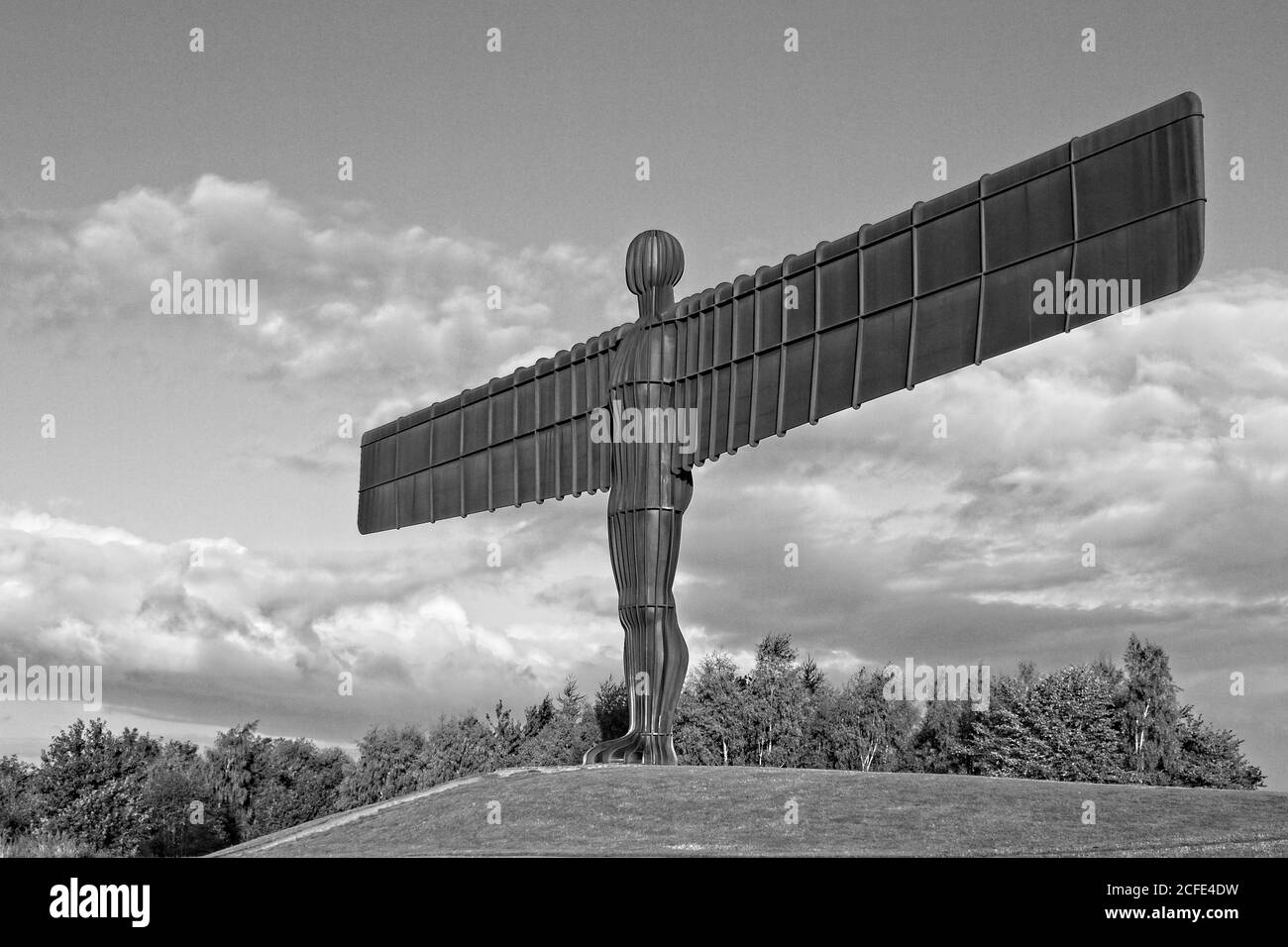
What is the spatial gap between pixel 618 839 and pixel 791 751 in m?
→ 29.4

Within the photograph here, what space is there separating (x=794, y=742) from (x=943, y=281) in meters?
29.1

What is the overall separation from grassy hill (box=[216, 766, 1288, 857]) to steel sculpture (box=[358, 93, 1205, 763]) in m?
2.30

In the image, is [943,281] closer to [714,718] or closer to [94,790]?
[714,718]

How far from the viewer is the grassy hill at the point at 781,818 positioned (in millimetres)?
12469

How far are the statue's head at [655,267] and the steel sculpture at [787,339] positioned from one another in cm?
3

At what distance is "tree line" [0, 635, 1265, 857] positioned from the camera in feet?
135

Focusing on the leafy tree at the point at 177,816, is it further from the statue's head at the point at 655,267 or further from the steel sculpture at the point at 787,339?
the statue's head at the point at 655,267

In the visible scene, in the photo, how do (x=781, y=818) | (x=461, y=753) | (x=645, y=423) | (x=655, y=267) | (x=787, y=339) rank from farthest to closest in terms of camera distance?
1. (x=461, y=753)
2. (x=655, y=267)
3. (x=645, y=423)
4. (x=787, y=339)
5. (x=781, y=818)

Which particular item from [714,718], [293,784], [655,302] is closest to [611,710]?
[714,718]

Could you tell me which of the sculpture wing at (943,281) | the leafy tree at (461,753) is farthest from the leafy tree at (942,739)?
the sculpture wing at (943,281)

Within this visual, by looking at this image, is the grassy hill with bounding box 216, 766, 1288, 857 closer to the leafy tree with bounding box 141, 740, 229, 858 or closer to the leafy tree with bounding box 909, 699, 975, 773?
the leafy tree with bounding box 141, 740, 229, 858

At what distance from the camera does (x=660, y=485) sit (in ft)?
59.0

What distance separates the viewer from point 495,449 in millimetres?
21109
